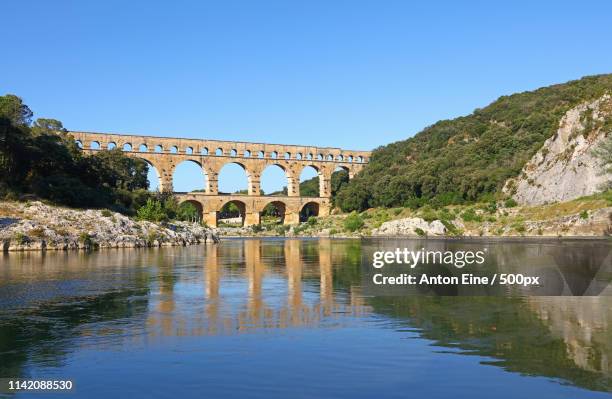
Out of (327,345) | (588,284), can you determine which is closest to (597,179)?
(588,284)

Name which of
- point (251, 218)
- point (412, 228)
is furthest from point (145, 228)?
point (251, 218)

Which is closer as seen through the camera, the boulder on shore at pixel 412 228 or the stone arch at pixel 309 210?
the boulder on shore at pixel 412 228

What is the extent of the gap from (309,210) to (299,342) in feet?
259

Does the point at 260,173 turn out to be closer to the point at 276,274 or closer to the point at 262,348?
the point at 276,274

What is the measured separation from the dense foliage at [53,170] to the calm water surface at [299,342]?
25.2m

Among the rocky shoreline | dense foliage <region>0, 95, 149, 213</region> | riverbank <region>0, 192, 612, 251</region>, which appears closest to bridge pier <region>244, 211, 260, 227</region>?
riverbank <region>0, 192, 612, 251</region>

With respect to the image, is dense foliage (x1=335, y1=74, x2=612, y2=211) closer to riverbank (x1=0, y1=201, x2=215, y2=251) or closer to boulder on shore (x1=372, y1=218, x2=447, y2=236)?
boulder on shore (x1=372, y1=218, x2=447, y2=236)

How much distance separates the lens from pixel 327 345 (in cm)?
855

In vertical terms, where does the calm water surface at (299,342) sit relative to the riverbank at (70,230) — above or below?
below

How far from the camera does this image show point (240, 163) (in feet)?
254

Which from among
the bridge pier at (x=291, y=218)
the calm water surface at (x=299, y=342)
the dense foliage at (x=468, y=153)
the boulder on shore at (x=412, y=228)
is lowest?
the calm water surface at (x=299, y=342)

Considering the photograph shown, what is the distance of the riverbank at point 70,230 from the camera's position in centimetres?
3094

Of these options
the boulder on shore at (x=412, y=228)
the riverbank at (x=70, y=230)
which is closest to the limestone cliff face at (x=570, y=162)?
the boulder on shore at (x=412, y=228)

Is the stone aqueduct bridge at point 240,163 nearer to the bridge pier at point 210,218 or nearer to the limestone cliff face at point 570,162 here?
the bridge pier at point 210,218
